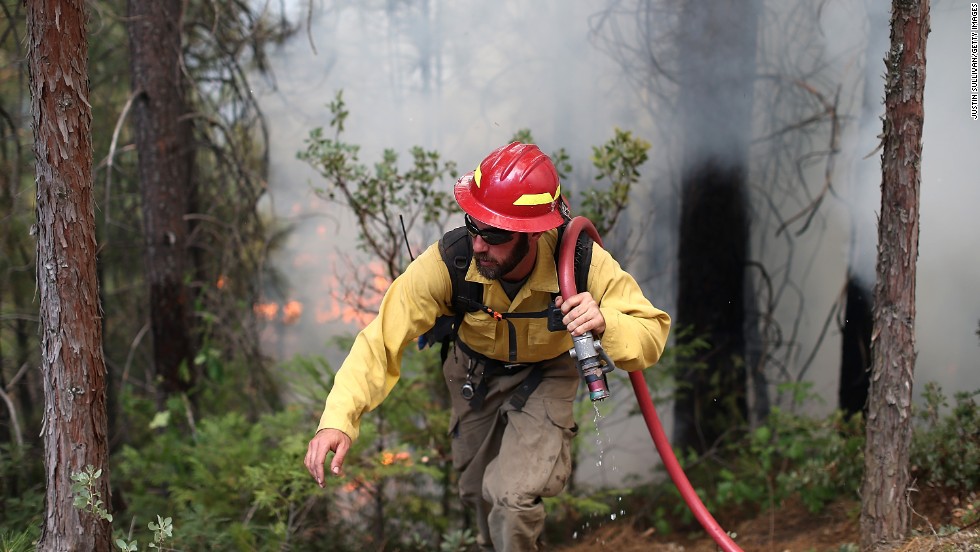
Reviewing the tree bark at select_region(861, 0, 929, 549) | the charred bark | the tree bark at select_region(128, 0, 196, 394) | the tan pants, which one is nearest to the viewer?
the tan pants

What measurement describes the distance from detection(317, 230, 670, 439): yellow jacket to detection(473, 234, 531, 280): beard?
0.04 metres

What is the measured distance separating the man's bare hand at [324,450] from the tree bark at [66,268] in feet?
4.16

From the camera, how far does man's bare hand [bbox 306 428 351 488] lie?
10.1 ft

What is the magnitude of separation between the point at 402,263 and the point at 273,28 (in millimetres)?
2530

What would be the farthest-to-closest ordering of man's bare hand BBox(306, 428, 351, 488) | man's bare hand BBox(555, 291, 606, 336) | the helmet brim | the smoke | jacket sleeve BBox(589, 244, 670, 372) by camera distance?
1. the smoke
2. the helmet brim
3. jacket sleeve BBox(589, 244, 670, 372)
4. man's bare hand BBox(555, 291, 606, 336)
5. man's bare hand BBox(306, 428, 351, 488)

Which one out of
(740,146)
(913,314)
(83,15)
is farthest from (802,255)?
(83,15)

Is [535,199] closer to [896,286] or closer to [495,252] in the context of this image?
[495,252]

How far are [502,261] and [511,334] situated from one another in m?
0.40

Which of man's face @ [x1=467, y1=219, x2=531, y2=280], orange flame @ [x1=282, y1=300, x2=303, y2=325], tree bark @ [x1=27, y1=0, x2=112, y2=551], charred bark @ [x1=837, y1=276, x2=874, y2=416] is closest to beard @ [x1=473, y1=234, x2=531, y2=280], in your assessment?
man's face @ [x1=467, y1=219, x2=531, y2=280]

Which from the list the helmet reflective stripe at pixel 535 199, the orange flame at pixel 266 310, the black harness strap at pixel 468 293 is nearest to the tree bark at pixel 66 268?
the black harness strap at pixel 468 293

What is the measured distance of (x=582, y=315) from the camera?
321 centimetres

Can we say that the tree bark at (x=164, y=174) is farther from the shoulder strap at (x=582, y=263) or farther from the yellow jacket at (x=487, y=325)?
the shoulder strap at (x=582, y=263)

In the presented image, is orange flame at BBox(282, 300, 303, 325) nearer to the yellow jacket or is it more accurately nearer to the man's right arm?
the yellow jacket

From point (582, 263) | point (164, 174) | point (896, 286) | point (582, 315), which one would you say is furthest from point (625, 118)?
point (164, 174)
